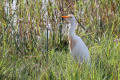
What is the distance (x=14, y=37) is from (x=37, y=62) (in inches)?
17.8

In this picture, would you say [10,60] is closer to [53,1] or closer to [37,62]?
[37,62]

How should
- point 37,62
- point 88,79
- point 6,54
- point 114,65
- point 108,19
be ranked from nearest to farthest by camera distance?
point 88,79 < point 114,65 < point 6,54 < point 37,62 < point 108,19

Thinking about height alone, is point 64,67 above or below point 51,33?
below

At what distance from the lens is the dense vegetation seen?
3.07m

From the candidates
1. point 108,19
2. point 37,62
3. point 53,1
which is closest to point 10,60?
point 37,62

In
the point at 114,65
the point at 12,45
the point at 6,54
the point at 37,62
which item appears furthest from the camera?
the point at 12,45

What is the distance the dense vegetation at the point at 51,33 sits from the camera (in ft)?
10.1

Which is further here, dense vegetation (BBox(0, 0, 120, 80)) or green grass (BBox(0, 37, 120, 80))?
dense vegetation (BBox(0, 0, 120, 80))

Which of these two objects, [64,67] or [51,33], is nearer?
[64,67]

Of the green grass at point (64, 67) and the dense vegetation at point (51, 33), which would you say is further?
the dense vegetation at point (51, 33)

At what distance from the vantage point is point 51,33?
376 cm

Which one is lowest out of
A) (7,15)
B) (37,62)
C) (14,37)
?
(37,62)

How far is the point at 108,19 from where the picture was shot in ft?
12.5

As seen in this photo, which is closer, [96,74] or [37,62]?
[96,74]
